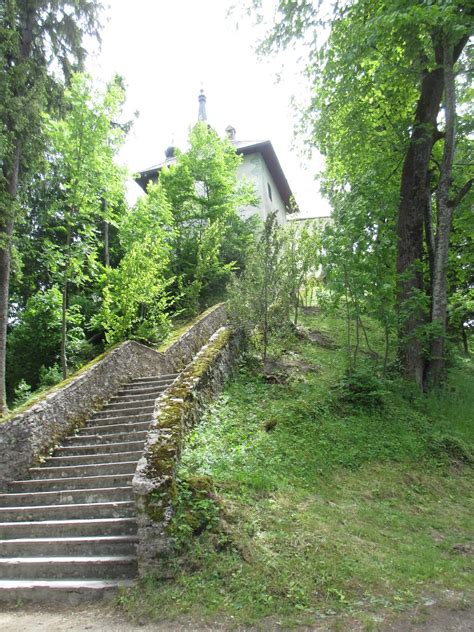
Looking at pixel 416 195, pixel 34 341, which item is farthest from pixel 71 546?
Result: pixel 416 195

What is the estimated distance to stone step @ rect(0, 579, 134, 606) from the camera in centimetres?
416

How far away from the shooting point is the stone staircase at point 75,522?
172 inches

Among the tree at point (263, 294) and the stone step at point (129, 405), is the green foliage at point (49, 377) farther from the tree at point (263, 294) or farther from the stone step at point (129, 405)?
the tree at point (263, 294)

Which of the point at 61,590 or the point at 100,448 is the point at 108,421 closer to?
the point at 100,448

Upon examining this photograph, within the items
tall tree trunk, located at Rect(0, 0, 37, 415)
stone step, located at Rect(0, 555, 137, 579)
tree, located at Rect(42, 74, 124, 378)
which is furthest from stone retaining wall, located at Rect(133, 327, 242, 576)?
tall tree trunk, located at Rect(0, 0, 37, 415)

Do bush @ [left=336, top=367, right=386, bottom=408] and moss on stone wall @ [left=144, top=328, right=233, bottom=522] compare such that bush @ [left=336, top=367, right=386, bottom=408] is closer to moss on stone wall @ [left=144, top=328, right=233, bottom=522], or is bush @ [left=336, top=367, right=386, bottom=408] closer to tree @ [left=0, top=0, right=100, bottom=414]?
moss on stone wall @ [left=144, top=328, right=233, bottom=522]

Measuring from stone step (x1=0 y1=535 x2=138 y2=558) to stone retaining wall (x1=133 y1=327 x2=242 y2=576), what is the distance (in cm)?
47

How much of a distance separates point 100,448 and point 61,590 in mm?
2541

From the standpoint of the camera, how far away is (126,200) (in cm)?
1695

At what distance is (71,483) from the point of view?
5906 mm

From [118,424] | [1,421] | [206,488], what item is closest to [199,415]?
[118,424]

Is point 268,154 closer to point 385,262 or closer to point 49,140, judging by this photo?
point 49,140

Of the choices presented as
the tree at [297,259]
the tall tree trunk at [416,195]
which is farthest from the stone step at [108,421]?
the tall tree trunk at [416,195]

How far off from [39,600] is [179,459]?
2.02 metres
